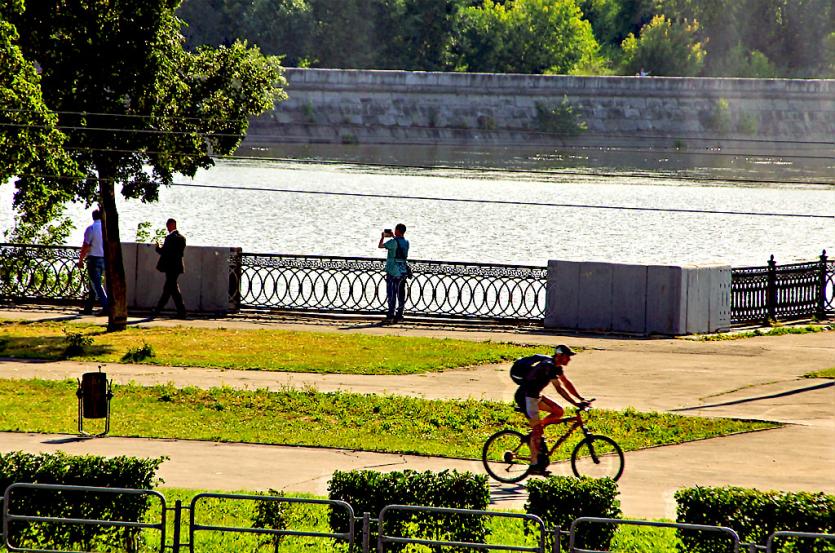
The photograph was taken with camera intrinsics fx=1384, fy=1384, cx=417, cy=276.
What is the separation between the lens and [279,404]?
→ 2012cm

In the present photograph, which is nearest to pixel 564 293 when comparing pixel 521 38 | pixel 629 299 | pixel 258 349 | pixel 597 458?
pixel 629 299

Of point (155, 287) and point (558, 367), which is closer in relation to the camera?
point (558, 367)

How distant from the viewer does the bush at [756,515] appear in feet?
39.3

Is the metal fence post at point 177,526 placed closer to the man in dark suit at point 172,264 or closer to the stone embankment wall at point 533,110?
the man in dark suit at point 172,264

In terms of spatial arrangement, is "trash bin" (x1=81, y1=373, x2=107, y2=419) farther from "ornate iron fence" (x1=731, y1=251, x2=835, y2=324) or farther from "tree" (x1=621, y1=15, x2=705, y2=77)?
"tree" (x1=621, y1=15, x2=705, y2=77)

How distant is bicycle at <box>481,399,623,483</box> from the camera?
16.1 metres

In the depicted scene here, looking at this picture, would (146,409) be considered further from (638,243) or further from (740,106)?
(740,106)

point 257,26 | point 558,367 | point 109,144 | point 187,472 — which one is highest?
point 257,26

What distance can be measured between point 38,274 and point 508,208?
37.0 m

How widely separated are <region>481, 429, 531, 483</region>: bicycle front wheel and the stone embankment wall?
64137 millimetres

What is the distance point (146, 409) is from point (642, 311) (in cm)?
1182

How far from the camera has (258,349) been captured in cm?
2505

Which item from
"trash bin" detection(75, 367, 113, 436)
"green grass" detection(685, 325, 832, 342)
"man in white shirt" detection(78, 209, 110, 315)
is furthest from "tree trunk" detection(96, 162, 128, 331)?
"green grass" detection(685, 325, 832, 342)

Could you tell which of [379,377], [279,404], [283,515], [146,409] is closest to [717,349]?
[379,377]
